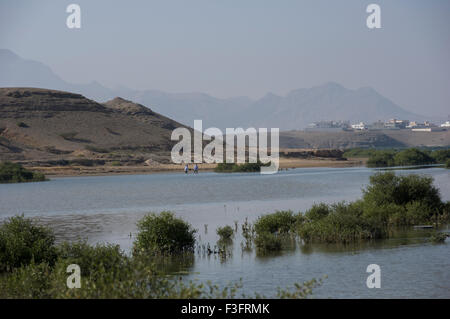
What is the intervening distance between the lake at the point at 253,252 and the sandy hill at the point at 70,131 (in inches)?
1832

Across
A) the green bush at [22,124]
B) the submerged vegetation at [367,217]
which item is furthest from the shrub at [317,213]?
the green bush at [22,124]

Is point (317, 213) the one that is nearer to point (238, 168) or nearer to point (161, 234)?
point (161, 234)

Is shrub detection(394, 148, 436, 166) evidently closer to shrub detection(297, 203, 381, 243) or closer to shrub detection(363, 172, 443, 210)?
shrub detection(363, 172, 443, 210)

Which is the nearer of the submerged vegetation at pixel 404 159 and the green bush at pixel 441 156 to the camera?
the submerged vegetation at pixel 404 159

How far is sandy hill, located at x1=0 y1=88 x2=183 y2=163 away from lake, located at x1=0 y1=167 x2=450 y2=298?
46521mm

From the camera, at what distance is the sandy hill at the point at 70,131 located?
9494 centimetres

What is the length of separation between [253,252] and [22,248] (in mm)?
7232

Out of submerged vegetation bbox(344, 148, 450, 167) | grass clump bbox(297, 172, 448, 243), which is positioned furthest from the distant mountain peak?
grass clump bbox(297, 172, 448, 243)

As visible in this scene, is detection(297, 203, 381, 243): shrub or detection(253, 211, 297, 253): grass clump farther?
detection(253, 211, 297, 253): grass clump

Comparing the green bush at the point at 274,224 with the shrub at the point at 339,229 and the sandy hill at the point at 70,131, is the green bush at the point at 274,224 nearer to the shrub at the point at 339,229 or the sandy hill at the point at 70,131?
the shrub at the point at 339,229

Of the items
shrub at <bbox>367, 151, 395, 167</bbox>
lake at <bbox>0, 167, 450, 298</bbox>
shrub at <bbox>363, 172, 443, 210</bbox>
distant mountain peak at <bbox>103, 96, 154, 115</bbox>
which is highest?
distant mountain peak at <bbox>103, 96, 154, 115</bbox>

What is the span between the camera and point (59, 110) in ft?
397

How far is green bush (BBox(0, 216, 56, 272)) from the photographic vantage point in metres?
16.7
